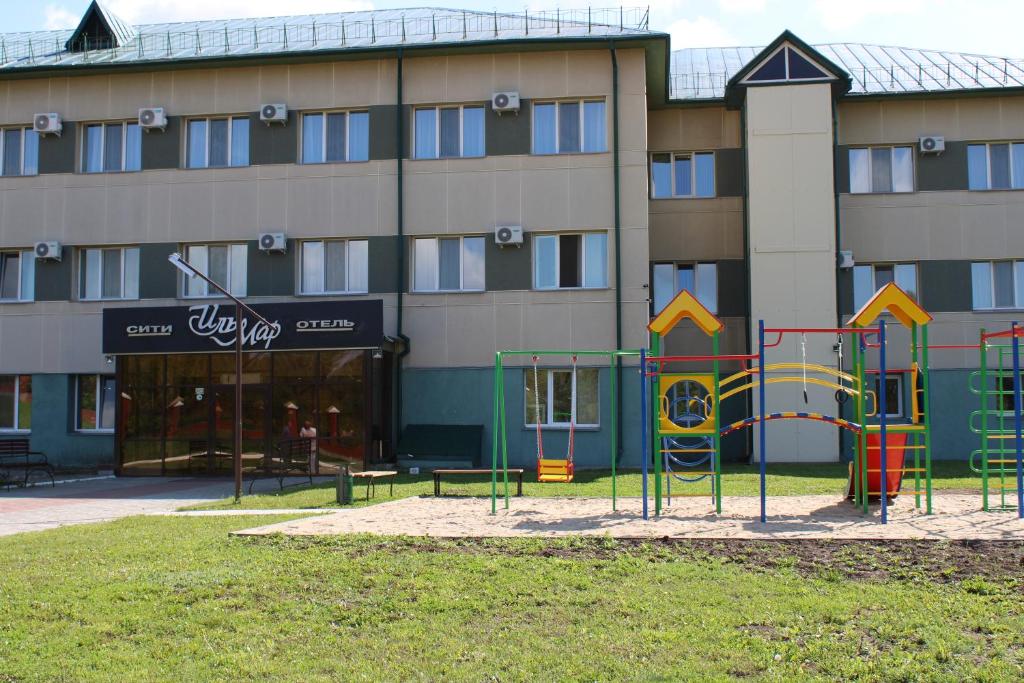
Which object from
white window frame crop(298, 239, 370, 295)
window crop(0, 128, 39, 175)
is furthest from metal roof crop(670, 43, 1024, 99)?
window crop(0, 128, 39, 175)

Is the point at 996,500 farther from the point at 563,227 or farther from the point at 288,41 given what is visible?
the point at 288,41

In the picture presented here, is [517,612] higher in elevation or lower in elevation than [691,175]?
lower

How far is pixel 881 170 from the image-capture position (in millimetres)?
24422

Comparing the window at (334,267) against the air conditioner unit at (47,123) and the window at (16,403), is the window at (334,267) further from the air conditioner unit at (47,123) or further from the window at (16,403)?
the window at (16,403)

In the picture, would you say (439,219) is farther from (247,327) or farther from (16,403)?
(16,403)

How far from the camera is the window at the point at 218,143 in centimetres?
2348

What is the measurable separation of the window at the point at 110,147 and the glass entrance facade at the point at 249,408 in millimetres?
5156

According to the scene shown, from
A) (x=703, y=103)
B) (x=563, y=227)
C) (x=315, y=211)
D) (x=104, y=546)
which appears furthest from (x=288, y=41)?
(x=104, y=546)

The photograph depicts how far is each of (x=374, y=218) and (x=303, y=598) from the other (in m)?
15.7

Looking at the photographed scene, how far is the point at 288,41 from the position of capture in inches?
945

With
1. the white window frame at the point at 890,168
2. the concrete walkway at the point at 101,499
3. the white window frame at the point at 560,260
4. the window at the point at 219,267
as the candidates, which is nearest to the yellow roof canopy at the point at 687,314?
the concrete walkway at the point at 101,499

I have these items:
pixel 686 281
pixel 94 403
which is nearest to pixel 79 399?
pixel 94 403

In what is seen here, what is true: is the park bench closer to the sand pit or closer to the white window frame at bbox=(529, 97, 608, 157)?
the sand pit

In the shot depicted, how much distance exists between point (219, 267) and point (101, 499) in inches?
312
